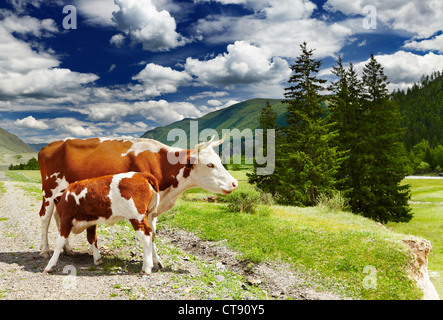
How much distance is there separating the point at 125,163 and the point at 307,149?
23919 mm

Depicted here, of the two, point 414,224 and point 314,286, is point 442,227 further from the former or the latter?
point 314,286

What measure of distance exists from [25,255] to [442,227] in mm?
35119

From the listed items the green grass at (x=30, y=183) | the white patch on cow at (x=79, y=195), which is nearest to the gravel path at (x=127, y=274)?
the white patch on cow at (x=79, y=195)

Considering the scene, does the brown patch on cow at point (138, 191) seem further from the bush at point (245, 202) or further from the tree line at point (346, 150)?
the tree line at point (346, 150)

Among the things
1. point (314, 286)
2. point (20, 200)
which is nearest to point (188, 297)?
point (314, 286)

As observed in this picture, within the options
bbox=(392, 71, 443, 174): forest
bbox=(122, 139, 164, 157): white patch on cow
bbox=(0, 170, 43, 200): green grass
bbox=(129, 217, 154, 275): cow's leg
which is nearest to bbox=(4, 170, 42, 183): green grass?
bbox=(0, 170, 43, 200): green grass

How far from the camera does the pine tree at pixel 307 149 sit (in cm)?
2681

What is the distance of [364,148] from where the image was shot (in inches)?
1254

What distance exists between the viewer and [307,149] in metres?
28.7

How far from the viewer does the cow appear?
721 cm

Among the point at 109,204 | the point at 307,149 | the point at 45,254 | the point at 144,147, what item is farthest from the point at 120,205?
the point at 307,149

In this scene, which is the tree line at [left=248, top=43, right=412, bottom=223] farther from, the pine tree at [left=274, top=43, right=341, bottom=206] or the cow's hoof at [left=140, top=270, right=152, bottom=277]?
the cow's hoof at [left=140, top=270, right=152, bottom=277]

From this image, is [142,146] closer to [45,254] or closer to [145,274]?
[145,274]

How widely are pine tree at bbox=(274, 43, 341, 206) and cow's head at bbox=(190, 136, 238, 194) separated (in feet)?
66.7
